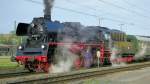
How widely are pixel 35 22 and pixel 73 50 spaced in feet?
11.3

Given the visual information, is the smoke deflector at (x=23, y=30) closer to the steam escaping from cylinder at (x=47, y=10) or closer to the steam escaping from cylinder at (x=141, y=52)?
the steam escaping from cylinder at (x=47, y=10)

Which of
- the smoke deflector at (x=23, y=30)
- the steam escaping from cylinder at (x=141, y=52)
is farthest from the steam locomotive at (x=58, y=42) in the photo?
the steam escaping from cylinder at (x=141, y=52)

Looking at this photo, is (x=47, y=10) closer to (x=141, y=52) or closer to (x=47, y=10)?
(x=47, y=10)

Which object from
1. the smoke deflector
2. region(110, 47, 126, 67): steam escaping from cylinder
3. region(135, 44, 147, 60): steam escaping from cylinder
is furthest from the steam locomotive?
region(135, 44, 147, 60): steam escaping from cylinder

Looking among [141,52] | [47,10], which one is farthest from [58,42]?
[141,52]

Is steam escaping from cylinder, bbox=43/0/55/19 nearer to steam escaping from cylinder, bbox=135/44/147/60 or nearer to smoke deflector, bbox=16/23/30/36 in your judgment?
smoke deflector, bbox=16/23/30/36

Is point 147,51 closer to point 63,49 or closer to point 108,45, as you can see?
point 108,45

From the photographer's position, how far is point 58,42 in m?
23.4

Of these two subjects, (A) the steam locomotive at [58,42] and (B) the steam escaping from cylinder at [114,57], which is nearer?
(A) the steam locomotive at [58,42]

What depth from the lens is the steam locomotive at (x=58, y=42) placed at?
2242 centimetres

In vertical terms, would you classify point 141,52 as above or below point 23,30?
below

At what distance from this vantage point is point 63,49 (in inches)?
923

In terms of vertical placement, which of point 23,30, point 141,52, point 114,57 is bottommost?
point 114,57

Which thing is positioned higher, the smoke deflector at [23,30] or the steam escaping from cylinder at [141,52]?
the smoke deflector at [23,30]
